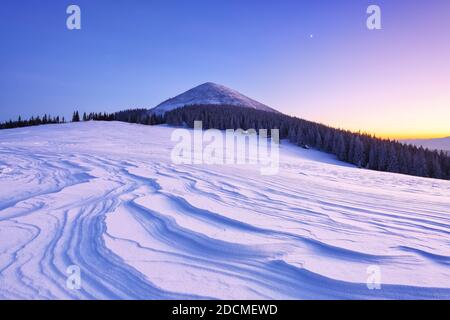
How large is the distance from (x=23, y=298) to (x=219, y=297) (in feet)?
4.63

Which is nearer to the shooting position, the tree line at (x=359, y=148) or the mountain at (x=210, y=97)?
the tree line at (x=359, y=148)

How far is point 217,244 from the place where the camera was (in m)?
2.98

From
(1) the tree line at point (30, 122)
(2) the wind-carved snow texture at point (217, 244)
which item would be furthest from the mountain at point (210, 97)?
(2) the wind-carved snow texture at point (217, 244)

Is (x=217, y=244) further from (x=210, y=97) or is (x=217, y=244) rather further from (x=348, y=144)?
(x=210, y=97)

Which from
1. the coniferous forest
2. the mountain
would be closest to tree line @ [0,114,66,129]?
the coniferous forest

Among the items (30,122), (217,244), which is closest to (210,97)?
(30,122)

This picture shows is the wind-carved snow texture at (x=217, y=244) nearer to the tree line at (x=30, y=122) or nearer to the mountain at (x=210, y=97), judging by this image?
the tree line at (x=30, y=122)

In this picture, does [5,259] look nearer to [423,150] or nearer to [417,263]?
[417,263]

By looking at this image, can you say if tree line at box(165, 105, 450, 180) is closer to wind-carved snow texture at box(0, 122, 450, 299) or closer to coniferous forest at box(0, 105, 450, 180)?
coniferous forest at box(0, 105, 450, 180)

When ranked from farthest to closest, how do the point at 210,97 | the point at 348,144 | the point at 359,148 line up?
the point at 210,97, the point at 348,144, the point at 359,148

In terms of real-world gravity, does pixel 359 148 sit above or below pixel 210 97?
below

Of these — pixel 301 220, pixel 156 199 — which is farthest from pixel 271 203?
pixel 156 199

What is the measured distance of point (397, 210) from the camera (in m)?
4.51

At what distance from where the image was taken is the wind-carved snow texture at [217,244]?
222cm
